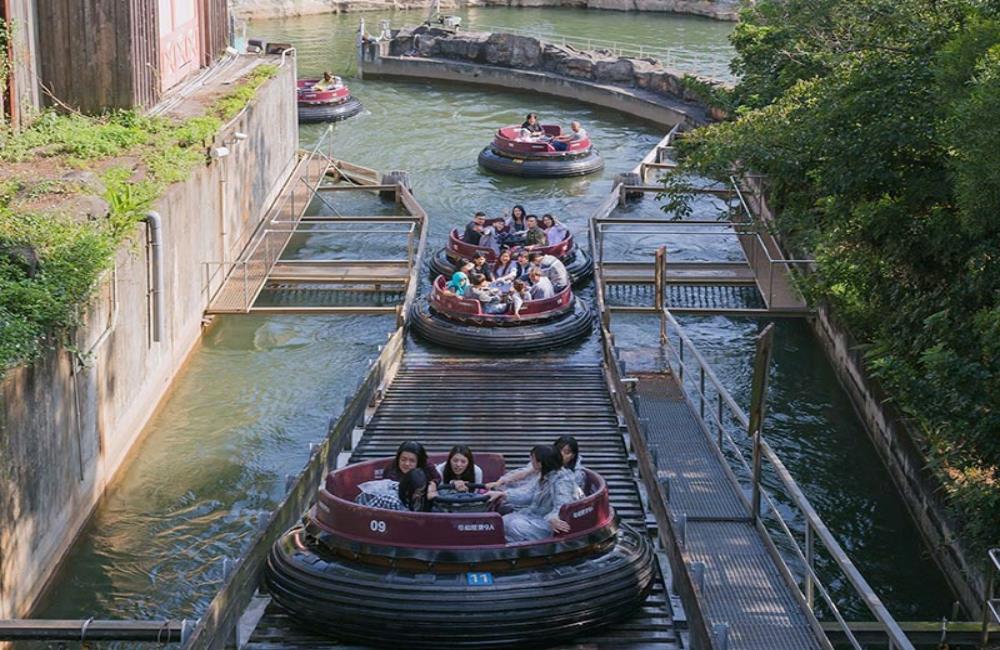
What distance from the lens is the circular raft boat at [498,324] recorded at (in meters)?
23.2

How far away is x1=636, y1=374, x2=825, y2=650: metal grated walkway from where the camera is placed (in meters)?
13.1

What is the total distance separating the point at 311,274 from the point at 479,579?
15846 millimetres

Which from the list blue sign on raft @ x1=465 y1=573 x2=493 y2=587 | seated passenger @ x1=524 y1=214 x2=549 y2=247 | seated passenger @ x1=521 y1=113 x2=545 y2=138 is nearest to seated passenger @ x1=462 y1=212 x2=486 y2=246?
seated passenger @ x1=524 y1=214 x2=549 y2=247

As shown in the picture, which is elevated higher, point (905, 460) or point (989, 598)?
point (989, 598)

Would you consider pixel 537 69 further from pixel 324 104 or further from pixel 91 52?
pixel 91 52

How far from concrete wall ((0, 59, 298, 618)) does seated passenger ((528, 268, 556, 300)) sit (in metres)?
5.28

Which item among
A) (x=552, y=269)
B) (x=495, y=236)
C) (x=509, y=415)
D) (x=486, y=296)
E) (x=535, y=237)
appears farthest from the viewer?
(x=495, y=236)

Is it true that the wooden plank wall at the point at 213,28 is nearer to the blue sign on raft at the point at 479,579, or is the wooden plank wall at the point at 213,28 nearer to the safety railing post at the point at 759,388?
the safety railing post at the point at 759,388

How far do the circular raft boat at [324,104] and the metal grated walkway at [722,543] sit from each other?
2629 centimetres

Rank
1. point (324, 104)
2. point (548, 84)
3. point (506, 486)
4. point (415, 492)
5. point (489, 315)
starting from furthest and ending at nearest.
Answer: point (548, 84), point (324, 104), point (489, 315), point (506, 486), point (415, 492)

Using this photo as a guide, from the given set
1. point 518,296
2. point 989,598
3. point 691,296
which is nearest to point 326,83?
point 691,296

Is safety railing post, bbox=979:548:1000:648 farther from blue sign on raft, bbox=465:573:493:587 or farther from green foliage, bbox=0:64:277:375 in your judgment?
green foliage, bbox=0:64:277:375

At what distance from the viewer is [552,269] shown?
25.4 metres

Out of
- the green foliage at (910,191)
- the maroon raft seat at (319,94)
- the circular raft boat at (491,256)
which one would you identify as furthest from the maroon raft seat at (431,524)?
the maroon raft seat at (319,94)
